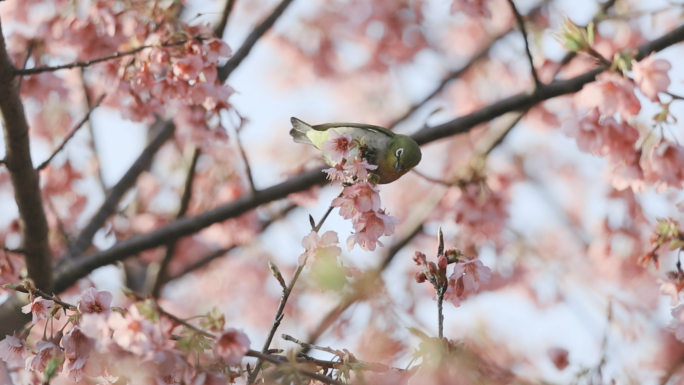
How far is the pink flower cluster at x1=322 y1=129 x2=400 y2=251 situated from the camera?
84.1 inches

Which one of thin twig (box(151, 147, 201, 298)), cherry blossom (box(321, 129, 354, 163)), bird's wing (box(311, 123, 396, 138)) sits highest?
thin twig (box(151, 147, 201, 298))

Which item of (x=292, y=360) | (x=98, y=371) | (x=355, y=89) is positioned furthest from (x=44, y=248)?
(x=355, y=89)

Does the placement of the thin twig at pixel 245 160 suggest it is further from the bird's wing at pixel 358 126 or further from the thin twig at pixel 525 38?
the thin twig at pixel 525 38

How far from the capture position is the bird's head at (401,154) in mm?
2854

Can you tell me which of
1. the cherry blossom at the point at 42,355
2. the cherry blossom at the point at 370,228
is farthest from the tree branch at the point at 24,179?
the cherry blossom at the point at 370,228

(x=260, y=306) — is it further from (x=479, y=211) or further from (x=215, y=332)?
(x=215, y=332)

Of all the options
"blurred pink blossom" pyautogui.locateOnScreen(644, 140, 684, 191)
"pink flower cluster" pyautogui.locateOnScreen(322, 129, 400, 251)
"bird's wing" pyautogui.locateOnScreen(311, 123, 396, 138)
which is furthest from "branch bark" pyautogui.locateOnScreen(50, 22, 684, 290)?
"pink flower cluster" pyautogui.locateOnScreen(322, 129, 400, 251)

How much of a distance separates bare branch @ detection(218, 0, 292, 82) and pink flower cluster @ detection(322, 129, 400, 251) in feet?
7.15

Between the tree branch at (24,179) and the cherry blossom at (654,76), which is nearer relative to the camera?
the cherry blossom at (654,76)

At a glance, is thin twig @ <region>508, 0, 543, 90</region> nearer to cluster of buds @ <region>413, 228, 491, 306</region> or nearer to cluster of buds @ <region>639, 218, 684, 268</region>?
cluster of buds @ <region>639, 218, 684, 268</region>

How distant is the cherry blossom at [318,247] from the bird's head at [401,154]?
85 centimetres

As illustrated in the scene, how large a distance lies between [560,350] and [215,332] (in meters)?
2.45

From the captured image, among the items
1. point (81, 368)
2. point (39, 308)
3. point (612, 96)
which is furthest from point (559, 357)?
point (39, 308)

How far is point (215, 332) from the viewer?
5.66ft
